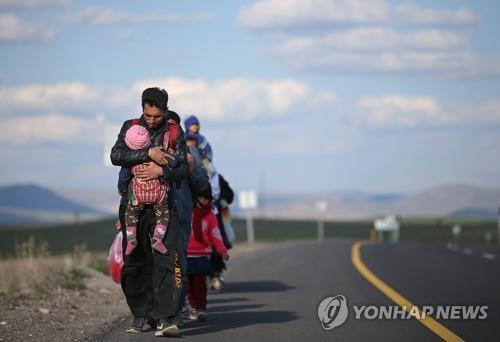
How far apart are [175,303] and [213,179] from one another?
209 inches

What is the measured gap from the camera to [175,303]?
1152 centimetres

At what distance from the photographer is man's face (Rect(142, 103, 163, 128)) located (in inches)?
448

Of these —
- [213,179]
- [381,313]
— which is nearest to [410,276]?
[213,179]

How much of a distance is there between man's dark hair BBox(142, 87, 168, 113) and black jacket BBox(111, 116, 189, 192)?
0.22 metres

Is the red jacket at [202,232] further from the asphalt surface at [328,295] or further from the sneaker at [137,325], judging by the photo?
the sneaker at [137,325]

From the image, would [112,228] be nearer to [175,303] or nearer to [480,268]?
[480,268]

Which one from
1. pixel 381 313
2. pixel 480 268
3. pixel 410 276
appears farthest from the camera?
pixel 480 268

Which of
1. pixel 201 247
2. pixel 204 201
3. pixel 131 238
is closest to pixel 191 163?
pixel 131 238

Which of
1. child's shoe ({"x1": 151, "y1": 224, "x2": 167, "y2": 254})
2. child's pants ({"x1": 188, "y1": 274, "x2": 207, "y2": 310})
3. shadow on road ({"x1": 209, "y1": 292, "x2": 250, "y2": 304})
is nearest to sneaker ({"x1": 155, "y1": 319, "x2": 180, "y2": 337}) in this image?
child's shoe ({"x1": 151, "y1": 224, "x2": 167, "y2": 254})

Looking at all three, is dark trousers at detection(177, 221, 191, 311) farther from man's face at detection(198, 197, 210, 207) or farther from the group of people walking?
man's face at detection(198, 197, 210, 207)

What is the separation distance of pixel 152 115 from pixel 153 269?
147 centimetres

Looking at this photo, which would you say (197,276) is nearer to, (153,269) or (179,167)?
(153,269)

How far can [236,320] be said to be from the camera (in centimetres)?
1328

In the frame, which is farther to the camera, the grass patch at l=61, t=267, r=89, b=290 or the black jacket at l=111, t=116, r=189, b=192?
the grass patch at l=61, t=267, r=89, b=290
